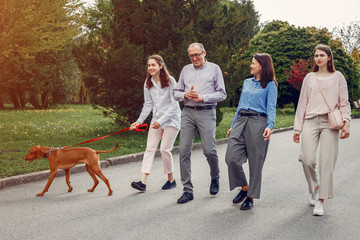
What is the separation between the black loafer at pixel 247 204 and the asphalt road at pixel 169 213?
0.29 ft

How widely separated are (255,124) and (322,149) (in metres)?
0.82

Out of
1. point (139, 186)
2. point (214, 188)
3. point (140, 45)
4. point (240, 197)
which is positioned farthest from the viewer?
point (140, 45)

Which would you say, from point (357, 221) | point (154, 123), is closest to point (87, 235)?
point (154, 123)

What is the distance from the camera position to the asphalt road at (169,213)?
4184 mm

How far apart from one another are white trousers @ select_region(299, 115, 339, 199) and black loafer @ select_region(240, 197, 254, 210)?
2.59ft

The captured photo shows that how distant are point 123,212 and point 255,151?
1.73 meters

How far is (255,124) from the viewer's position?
195 inches

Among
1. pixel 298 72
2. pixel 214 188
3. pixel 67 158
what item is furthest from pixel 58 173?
pixel 298 72

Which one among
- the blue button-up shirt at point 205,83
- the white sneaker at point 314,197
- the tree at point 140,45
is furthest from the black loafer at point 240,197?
the tree at point 140,45

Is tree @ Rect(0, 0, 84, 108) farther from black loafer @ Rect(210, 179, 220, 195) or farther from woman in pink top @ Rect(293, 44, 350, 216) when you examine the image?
Answer: woman in pink top @ Rect(293, 44, 350, 216)

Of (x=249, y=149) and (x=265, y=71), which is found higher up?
(x=265, y=71)

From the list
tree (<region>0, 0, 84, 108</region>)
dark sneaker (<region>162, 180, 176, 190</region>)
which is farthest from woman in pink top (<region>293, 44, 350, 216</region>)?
tree (<region>0, 0, 84, 108</region>)

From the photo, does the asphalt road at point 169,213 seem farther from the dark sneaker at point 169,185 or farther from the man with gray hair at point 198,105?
the man with gray hair at point 198,105

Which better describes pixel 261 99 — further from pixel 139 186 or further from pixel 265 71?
pixel 139 186
